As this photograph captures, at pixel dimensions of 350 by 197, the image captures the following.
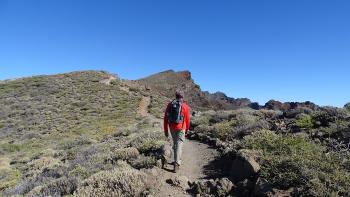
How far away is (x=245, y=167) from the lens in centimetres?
993

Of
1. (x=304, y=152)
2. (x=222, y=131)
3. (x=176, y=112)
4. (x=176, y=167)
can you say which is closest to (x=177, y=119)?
(x=176, y=112)

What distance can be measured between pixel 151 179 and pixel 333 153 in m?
Answer: 4.42

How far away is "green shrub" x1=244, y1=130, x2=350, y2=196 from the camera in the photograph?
26.6 ft

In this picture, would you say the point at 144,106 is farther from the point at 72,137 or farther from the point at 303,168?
the point at 303,168

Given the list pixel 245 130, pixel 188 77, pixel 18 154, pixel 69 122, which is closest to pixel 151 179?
pixel 245 130

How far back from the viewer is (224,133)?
15977 millimetres

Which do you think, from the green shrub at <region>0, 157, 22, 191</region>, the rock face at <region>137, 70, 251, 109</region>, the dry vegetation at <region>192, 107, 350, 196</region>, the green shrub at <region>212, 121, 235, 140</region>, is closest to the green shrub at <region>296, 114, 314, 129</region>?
the dry vegetation at <region>192, 107, 350, 196</region>

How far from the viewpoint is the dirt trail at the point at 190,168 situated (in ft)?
31.1

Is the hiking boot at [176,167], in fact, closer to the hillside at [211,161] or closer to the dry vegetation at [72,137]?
the hillside at [211,161]

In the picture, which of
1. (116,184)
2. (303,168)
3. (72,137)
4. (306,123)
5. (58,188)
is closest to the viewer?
(303,168)

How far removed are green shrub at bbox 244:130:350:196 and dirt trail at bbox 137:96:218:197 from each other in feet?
5.91

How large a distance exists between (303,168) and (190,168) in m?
3.82

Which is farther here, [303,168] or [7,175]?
[7,175]

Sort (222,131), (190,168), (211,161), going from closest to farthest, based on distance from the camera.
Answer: (190,168) → (211,161) → (222,131)
